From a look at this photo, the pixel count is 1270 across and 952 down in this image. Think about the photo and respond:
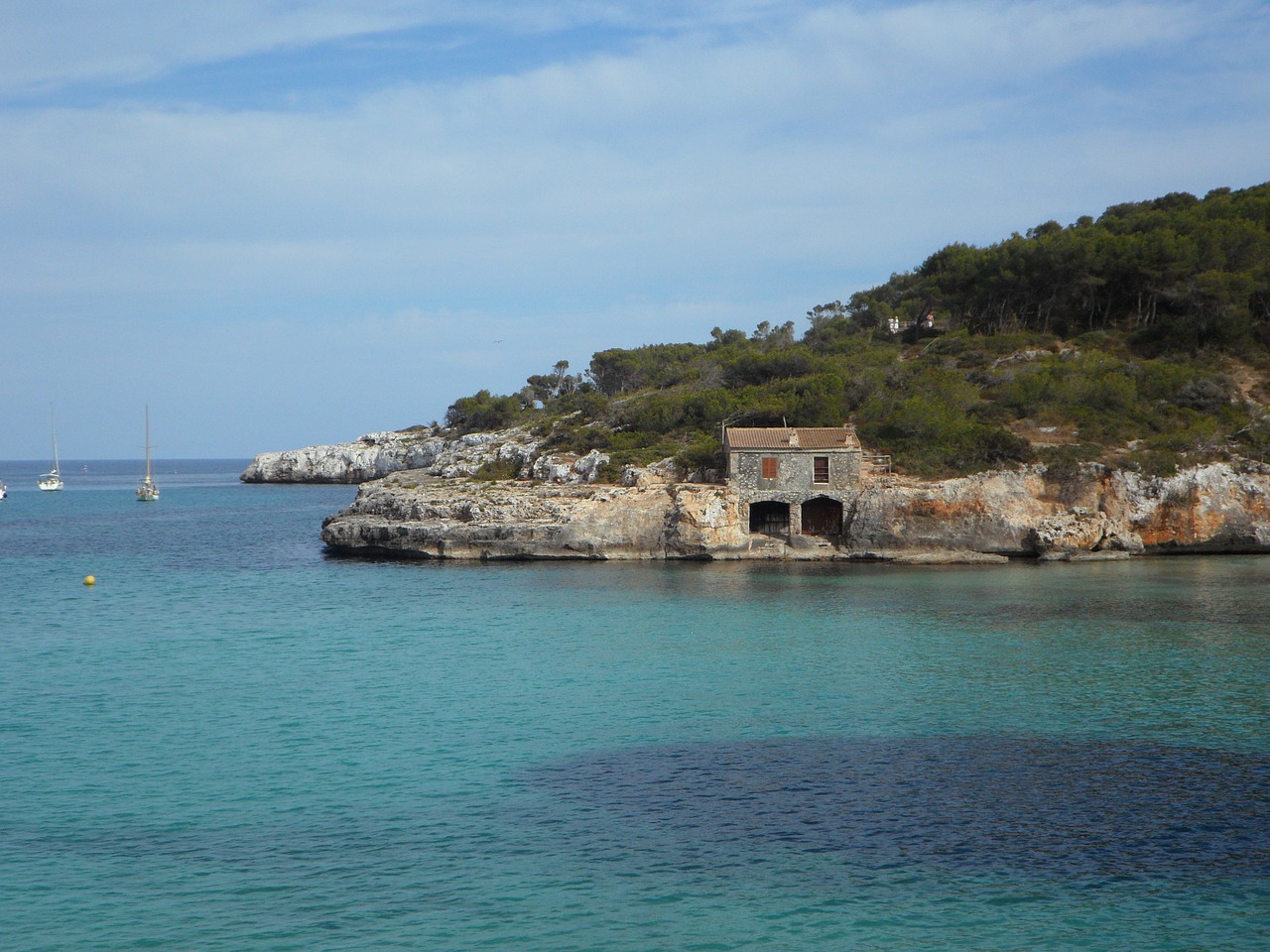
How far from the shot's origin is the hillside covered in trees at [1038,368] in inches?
1763

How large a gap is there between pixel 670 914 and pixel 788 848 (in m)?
2.35

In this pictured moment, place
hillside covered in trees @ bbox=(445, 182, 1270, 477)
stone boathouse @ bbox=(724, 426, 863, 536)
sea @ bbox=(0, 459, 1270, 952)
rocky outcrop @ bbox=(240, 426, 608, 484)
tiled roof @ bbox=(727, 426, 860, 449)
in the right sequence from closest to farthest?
sea @ bbox=(0, 459, 1270, 952) < stone boathouse @ bbox=(724, 426, 863, 536) < tiled roof @ bbox=(727, 426, 860, 449) < hillside covered in trees @ bbox=(445, 182, 1270, 477) < rocky outcrop @ bbox=(240, 426, 608, 484)

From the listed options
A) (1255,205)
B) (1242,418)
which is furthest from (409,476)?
(1255,205)

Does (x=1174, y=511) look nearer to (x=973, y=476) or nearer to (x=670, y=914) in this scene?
(x=973, y=476)

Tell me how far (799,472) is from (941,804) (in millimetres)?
27289

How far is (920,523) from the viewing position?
40.1m

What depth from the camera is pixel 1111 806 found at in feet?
47.6

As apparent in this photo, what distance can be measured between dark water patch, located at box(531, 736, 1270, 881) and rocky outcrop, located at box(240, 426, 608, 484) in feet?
98.4

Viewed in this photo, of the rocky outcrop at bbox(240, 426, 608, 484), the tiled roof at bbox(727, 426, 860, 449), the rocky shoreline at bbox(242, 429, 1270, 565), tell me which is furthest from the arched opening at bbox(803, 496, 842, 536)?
the rocky outcrop at bbox(240, 426, 608, 484)

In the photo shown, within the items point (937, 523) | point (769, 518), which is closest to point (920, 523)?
point (937, 523)

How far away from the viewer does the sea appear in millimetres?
11438

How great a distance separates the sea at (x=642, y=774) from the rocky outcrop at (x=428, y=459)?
17227mm

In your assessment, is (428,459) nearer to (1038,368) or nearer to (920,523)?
(1038,368)

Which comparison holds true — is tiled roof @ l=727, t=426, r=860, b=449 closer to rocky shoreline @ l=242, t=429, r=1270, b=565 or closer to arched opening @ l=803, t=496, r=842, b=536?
rocky shoreline @ l=242, t=429, r=1270, b=565
